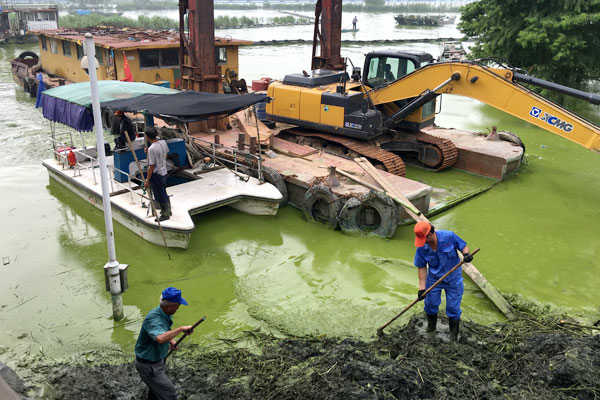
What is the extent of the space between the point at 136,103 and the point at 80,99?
110 centimetres

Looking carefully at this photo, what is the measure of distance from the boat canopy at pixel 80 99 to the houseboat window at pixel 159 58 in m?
5.61

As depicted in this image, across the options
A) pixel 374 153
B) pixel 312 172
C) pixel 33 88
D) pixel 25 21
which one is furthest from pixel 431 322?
pixel 25 21

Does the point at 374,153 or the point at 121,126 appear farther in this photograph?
the point at 374,153

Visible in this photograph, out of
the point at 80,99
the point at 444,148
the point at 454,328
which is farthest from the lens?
the point at 444,148

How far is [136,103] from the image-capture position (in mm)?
10102

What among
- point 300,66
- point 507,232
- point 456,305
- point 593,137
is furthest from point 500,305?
point 300,66

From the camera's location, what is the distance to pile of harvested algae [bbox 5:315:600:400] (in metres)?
5.26

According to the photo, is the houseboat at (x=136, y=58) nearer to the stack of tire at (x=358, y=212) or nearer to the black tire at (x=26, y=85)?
the black tire at (x=26, y=85)

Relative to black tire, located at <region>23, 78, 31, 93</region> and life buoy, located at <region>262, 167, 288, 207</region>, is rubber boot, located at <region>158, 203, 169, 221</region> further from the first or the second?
black tire, located at <region>23, 78, 31, 93</region>

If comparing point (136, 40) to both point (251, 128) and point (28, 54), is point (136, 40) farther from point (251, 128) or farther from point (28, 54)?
point (28, 54)

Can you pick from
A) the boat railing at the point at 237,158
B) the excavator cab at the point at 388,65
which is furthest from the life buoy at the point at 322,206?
the excavator cab at the point at 388,65

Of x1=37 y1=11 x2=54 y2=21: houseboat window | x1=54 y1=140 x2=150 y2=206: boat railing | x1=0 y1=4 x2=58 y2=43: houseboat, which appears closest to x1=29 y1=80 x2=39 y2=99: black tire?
x1=54 y1=140 x2=150 y2=206: boat railing

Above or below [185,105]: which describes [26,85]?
below

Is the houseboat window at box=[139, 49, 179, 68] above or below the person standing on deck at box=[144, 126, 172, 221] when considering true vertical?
above
